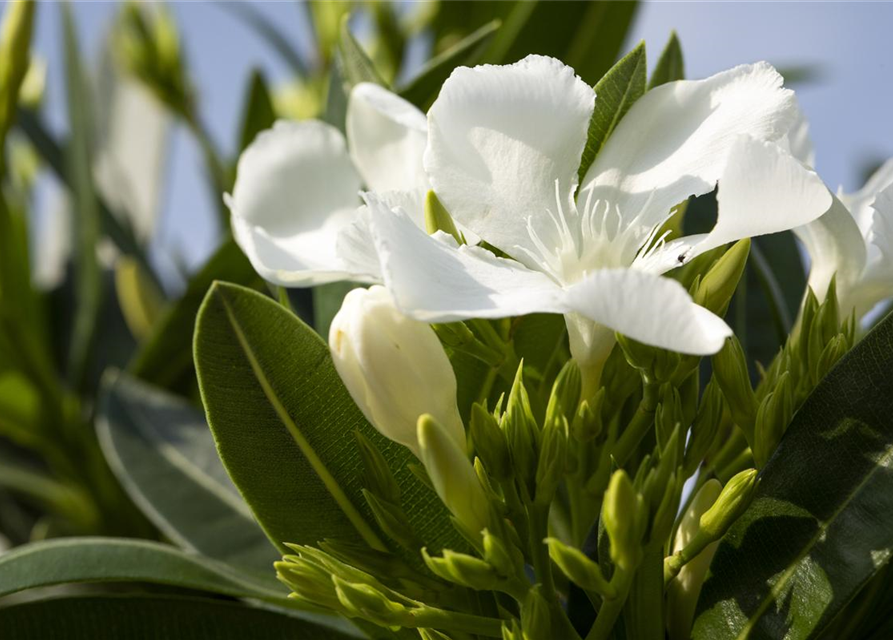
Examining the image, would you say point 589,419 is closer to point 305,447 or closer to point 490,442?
point 490,442

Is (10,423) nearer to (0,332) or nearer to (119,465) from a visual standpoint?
(0,332)

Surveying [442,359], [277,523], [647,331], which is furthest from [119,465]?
[647,331]

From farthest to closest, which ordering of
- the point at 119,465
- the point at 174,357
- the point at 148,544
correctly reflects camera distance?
the point at 174,357 → the point at 119,465 → the point at 148,544

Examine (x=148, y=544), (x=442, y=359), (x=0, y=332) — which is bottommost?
(x=0, y=332)

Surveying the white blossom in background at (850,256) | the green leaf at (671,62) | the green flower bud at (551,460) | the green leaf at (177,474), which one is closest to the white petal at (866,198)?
the white blossom in background at (850,256)

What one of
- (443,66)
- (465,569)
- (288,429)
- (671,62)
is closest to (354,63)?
(443,66)
